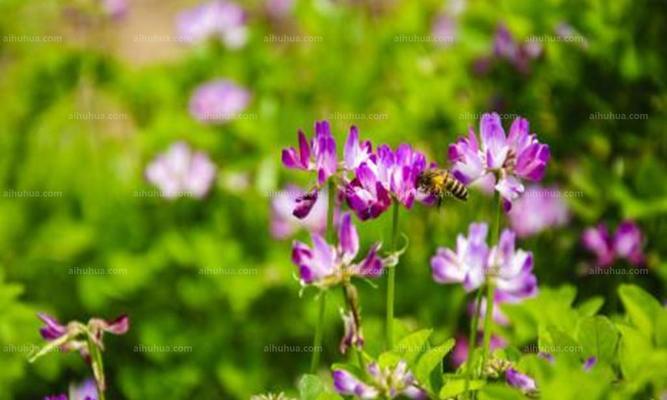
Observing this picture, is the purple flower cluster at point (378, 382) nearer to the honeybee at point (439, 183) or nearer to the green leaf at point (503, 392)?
the green leaf at point (503, 392)

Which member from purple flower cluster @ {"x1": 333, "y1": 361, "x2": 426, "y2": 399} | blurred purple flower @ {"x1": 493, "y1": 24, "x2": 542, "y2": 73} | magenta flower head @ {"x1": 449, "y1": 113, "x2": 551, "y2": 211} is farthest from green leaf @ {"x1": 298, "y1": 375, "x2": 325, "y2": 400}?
blurred purple flower @ {"x1": 493, "y1": 24, "x2": 542, "y2": 73}

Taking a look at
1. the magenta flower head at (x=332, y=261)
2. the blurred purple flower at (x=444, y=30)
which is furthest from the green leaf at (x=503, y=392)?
the blurred purple flower at (x=444, y=30)

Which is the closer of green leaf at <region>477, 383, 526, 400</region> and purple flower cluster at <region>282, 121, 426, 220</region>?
green leaf at <region>477, 383, 526, 400</region>

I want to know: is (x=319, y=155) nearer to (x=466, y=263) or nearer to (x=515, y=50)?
(x=466, y=263)

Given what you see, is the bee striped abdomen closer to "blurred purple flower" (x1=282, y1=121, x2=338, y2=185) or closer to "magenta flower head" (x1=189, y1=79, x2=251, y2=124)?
"blurred purple flower" (x1=282, y1=121, x2=338, y2=185)

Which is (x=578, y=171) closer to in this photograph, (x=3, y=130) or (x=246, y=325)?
(x=246, y=325)

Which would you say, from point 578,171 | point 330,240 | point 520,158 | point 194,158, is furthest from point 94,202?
point 520,158
